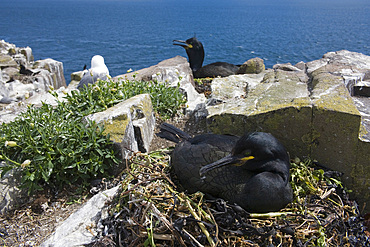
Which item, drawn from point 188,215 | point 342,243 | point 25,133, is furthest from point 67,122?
point 342,243

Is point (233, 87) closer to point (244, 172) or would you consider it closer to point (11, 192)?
point (244, 172)

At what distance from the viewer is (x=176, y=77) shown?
28.2 ft

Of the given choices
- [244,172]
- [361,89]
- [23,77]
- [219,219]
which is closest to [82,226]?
[219,219]

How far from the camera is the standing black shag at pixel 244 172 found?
311cm

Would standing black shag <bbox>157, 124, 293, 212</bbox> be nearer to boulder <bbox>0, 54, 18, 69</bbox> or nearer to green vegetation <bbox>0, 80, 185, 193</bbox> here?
green vegetation <bbox>0, 80, 185, 193</bbox>

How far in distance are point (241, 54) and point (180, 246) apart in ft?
94.0

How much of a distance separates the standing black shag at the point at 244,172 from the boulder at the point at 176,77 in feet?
9.13

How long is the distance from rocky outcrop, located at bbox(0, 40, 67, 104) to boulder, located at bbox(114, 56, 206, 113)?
6907 millimetres

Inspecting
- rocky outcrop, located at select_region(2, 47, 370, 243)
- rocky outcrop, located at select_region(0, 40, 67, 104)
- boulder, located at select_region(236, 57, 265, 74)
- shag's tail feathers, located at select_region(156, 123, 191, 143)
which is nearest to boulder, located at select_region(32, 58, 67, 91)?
rocky outcrop, located at select_region(0, 40, 67, 104)

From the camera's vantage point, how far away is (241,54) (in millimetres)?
30016

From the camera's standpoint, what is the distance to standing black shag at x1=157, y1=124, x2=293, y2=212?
10.2 ft

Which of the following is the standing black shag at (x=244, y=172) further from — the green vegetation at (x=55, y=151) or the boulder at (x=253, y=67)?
the boulder at (x=253, y=67)

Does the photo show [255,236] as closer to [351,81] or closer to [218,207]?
[218,207]

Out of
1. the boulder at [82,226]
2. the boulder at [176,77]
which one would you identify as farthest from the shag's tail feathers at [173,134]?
the boulder at [176,77]
